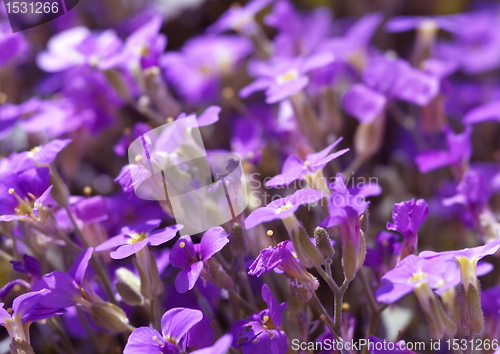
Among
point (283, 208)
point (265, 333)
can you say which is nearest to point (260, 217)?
point (283, 208)

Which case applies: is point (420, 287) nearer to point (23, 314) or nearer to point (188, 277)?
point (188, 277)

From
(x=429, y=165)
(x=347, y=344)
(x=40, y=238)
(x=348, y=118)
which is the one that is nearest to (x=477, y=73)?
(x=348, y=118)

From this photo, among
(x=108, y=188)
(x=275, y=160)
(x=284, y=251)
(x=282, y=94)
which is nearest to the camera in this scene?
(x=284, y=251)

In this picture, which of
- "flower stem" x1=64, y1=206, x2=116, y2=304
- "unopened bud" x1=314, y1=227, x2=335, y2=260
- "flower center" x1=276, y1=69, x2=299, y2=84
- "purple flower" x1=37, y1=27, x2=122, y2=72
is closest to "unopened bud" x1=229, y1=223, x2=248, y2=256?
"unopened bud" x1=314, y1=227, x2=335, y2=260

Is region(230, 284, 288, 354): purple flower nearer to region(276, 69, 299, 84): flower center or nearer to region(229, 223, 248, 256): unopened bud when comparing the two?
region(229, 223, 248, 256): unopened bud

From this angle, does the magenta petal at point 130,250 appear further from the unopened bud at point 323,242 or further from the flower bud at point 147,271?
the unopened bud at point 323,242

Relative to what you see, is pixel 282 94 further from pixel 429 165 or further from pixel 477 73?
pixel 477 73
